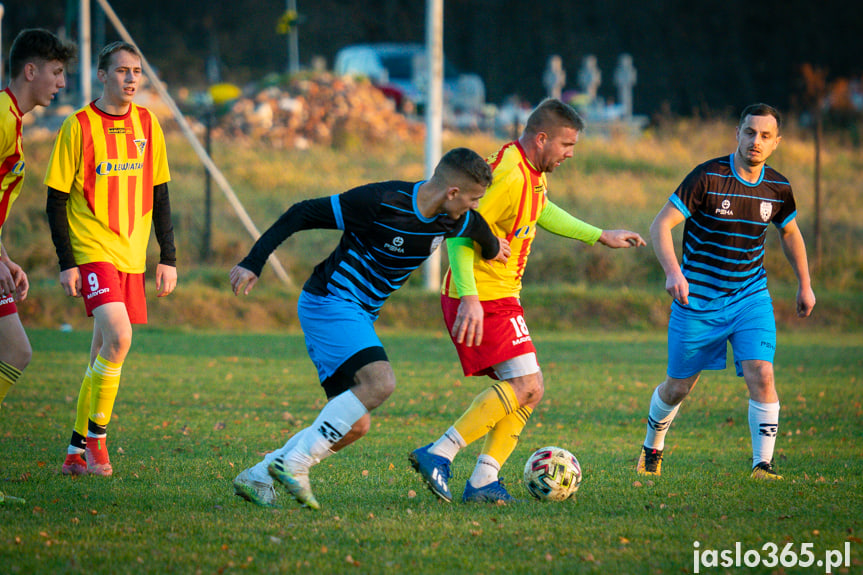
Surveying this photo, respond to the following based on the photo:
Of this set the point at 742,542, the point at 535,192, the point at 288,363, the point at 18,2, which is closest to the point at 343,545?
the point at 742,542

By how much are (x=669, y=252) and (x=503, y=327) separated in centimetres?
128

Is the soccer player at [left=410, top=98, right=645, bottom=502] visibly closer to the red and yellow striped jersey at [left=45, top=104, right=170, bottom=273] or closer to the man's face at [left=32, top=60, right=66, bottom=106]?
the red and yellow striped jersey at [left=45, top=104, right=170, bottom=273]

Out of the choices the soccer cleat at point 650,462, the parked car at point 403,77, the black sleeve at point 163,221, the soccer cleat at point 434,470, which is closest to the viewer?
the soccer cleat at point 434,470

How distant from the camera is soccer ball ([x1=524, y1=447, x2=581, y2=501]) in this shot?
5.35 meters

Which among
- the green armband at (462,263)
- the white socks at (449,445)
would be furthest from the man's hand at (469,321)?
the white socks at (449,445)

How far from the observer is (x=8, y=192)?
553 centimetres

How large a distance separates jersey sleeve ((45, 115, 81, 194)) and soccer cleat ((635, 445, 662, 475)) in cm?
399

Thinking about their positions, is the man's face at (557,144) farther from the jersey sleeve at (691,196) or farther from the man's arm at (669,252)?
the jersey sleeve at (691,196)

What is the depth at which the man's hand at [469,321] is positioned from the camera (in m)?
5.03

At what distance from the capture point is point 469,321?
503 centimetres

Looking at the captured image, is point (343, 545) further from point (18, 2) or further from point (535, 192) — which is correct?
point (18, 2)

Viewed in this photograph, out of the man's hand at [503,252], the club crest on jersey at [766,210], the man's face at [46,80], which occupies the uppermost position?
the man's face at [46,80]

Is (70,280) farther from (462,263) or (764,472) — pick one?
(764,472)

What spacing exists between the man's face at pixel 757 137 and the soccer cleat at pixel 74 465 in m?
4.57
